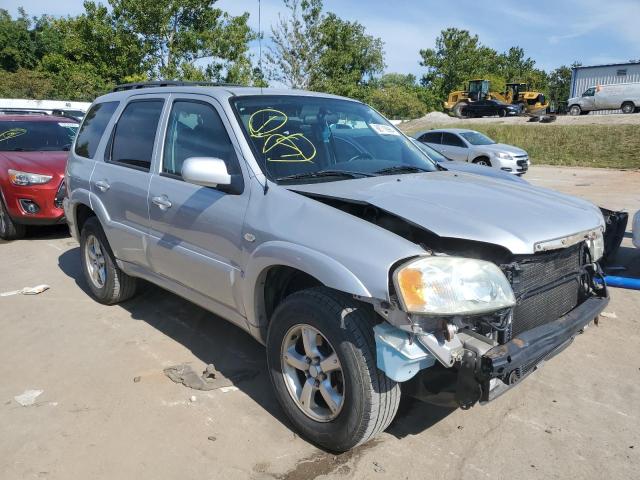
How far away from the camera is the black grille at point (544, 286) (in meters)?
2.63

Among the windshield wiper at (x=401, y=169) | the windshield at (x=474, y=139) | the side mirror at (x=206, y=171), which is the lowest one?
the windshield at (x=474, y=139)

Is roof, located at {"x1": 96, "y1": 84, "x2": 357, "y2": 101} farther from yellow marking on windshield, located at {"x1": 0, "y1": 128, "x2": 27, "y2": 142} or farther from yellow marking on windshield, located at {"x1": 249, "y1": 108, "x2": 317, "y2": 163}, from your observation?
yellow marking on windshield, located at {"x1": 0, "y1": 128, "x2": 27, "y2": 142}

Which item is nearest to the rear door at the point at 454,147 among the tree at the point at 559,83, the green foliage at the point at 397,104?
the green foliage at the point at 397,104

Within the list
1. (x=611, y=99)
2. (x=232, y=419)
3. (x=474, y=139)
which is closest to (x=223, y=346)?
(x=232, y=419)

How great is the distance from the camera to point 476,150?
55.0 ft

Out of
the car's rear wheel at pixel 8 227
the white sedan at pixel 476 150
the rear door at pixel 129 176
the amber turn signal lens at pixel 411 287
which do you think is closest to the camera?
the amber turn signal lens at pixel 411 287

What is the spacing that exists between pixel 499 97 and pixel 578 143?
17514mm

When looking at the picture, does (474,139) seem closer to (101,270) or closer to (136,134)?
(101,270)

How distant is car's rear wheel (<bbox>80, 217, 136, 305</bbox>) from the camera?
4.82 m

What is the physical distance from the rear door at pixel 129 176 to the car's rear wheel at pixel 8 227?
400 centimetres

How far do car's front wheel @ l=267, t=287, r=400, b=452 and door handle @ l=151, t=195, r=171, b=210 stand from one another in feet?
4.21

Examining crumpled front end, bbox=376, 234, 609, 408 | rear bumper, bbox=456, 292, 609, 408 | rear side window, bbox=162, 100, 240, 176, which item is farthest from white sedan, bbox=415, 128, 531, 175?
rear bumper, bbox=456, 292, 609, 408

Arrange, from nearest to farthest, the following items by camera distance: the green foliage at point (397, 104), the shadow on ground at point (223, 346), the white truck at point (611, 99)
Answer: the shadow on ground at point (223, 346) → the white truck at point (611, 99) → the green foliage at point (397, 104)

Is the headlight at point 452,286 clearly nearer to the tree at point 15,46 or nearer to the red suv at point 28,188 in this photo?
the red suv at point 28,188
